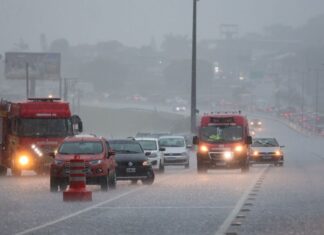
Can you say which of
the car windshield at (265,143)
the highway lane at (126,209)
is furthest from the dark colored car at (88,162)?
the car windshield at (265,143)

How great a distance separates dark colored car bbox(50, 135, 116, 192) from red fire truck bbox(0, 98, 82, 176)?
948 centimetres

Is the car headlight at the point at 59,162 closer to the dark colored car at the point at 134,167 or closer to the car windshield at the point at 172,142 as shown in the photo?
the dark colored car at the point at 134,167

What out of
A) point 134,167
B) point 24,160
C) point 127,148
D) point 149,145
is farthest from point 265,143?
point 134,167

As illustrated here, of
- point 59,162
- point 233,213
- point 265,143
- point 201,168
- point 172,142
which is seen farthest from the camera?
point 265,143

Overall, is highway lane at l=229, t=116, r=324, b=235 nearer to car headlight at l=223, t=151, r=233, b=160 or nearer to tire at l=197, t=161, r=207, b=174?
car headlight at l=223, t=151, r=233, b=160

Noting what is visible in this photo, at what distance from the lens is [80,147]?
39156 millimetres

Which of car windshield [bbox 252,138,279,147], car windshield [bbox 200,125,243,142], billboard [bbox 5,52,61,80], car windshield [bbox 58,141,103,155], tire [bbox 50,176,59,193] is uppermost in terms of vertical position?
billboard [bbox 5,52,61,80]

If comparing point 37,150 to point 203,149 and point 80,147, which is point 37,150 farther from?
point 80,147

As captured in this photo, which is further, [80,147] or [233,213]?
[80,147]

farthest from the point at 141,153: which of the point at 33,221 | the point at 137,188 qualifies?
the point at 33,221

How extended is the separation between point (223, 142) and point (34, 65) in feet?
352

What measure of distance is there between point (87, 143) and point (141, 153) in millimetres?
3880

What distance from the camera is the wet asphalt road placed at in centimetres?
2433

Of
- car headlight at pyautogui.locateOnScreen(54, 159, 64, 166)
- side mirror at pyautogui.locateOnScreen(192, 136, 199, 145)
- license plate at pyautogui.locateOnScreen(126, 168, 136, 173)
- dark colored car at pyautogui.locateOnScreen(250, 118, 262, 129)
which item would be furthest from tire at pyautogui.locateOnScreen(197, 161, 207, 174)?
dark colored car at pyautogui.locateOnScreen(250, 118, 262, 129)
